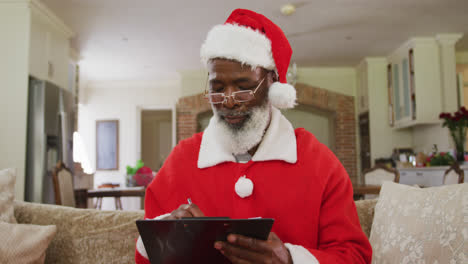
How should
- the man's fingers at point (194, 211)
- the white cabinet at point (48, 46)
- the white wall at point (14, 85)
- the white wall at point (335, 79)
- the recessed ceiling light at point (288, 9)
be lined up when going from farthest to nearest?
1. the white wall at point (335, 79)
2. the recessed ceiling light at point (288, 9)
3. the white cabinet at point (48, 46)
4. the white wall at point (14, 85)
5. the man's fingers at point (194, 211)

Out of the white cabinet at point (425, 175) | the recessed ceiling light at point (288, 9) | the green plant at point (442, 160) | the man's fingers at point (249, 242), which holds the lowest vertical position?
the white cabinet at point (425, 175)

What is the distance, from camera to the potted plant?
482cm

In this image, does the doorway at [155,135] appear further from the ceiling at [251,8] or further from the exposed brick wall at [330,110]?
the ceiling at [251,8]

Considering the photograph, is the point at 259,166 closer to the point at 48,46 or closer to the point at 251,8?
the point at 251,8

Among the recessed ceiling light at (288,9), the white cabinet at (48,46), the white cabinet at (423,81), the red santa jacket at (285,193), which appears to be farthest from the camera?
the white cabinet at (423,81)

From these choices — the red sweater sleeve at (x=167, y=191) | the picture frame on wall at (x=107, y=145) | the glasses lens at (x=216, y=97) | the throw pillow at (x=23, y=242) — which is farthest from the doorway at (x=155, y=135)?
the glasses lens at (x=216, y=97)

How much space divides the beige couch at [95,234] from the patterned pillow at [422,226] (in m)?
0.23

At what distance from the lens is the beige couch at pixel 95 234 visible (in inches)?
61.4

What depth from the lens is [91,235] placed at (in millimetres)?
1585

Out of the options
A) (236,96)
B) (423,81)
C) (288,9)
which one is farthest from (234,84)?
(423,81)

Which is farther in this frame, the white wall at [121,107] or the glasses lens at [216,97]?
the white wall at [121,107]

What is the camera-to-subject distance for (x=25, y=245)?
4.57 ft

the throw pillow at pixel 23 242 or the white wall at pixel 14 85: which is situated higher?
the white wall at pixel 14 85

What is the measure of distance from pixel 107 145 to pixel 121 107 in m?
0.91
